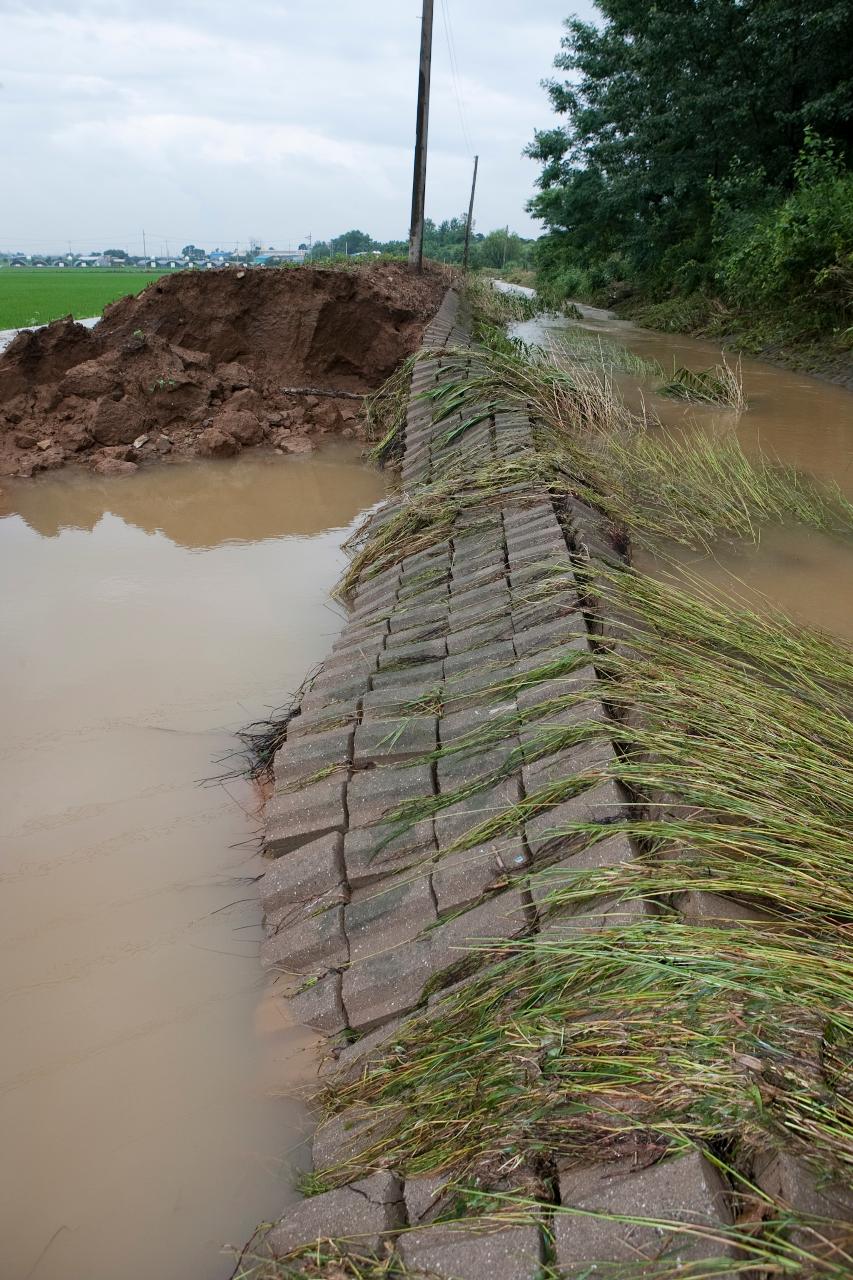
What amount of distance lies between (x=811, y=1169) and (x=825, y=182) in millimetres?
13569

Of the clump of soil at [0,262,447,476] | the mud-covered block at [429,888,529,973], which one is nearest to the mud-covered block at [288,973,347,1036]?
the mud-covered block at [429,888,529,973]

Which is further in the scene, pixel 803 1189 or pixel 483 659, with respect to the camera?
pixel 483 659

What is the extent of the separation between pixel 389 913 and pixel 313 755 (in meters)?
0.66

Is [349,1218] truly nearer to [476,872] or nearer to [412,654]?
[476,872]

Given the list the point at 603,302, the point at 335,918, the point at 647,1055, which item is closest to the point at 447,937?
the point at 335,918

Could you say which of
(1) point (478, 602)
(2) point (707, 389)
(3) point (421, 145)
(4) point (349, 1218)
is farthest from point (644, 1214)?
(3) point (421, 145)

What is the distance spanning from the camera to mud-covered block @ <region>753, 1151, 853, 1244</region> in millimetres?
997

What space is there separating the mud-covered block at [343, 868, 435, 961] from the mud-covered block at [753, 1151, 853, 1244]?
95cm

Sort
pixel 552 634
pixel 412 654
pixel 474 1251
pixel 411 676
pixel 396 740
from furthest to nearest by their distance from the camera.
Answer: pixel 412 654 < pixel 411 676 < pixel 552 634 < pixel 396 740 < pixel 474 1251

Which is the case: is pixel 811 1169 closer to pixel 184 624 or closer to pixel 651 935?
pixel 651 935

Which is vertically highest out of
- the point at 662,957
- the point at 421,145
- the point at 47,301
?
the point at 421,145

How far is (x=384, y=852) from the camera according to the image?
2141 millimetres

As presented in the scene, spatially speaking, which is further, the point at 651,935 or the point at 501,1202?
the point at 651,935

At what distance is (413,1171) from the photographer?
1345 millimetres
